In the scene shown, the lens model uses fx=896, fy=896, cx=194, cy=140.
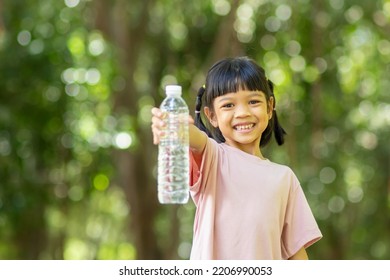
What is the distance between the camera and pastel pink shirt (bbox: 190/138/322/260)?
2836mm

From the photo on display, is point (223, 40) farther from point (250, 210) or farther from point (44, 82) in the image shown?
point (250, 210)

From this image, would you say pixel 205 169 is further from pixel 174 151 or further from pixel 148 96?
pixel 148 96

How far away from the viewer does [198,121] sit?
318cm

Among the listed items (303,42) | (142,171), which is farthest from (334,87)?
(142,171)

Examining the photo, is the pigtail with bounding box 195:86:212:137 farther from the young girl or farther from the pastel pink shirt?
the pastel pink shirt

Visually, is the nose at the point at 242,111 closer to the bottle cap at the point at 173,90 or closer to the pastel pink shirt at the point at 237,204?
the pastel pink shirt at the point at 237,204

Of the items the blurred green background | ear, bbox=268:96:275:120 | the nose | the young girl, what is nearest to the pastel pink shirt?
the young girl

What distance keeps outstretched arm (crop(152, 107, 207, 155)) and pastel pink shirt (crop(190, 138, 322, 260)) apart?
32 mm

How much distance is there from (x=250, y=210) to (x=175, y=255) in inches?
317

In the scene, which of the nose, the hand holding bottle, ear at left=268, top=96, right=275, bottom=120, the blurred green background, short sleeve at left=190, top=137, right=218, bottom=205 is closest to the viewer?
the hand holding bottle

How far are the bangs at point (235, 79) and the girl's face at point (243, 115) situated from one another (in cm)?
2

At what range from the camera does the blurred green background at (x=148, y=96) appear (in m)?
8.95

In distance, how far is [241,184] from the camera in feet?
9.41

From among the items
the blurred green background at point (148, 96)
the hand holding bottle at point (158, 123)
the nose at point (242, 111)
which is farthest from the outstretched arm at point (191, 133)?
the blurred green background at point (148, 96)
